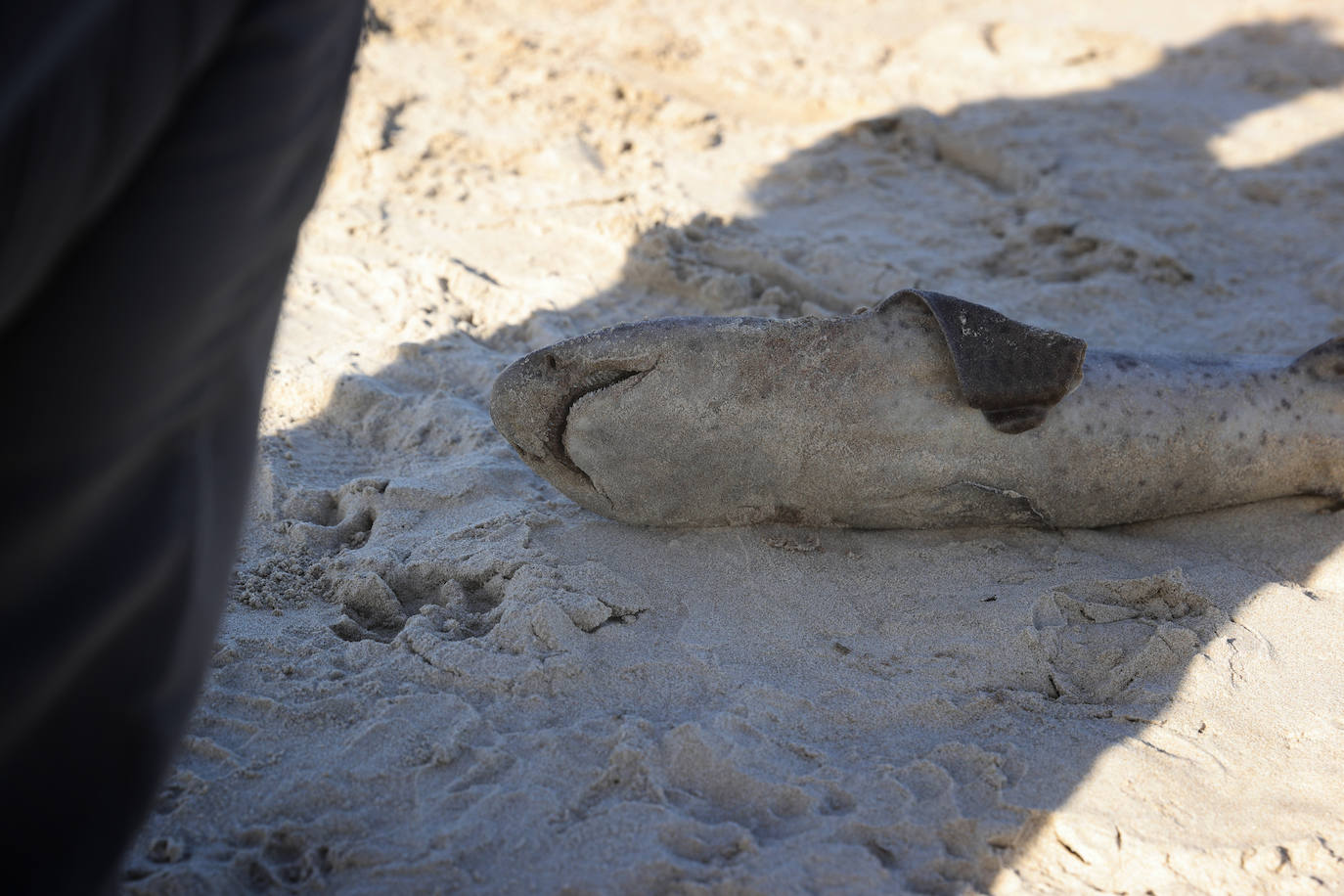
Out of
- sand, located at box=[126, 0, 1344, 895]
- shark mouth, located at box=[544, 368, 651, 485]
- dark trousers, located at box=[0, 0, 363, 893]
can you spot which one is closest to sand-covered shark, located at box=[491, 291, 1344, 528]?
shark mouth, located at box=[544, 368, 651, 485]

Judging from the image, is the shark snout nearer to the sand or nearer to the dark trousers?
the sand

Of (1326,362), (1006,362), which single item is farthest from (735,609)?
(1326,362)

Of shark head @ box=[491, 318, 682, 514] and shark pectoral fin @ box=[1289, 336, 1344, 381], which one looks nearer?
shark head @ box=[491, 318, 682, 514]

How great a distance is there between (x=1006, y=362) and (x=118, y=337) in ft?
5.37

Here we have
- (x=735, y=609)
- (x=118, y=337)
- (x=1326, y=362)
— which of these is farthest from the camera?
(x=1326, y=362)

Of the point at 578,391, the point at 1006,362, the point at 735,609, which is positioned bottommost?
the point at 735,609

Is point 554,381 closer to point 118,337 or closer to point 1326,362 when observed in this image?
point 118,337

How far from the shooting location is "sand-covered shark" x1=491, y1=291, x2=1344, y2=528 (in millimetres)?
2082

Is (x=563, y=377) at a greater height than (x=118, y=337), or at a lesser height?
lesser

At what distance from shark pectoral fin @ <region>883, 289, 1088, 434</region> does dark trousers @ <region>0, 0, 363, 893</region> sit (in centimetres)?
137

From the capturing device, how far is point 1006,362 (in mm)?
2068

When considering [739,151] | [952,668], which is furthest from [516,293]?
[952,668]

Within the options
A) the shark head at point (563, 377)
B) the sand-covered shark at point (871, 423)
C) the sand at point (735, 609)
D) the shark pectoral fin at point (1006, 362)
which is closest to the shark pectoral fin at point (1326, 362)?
the sand-covered shark at point (871, 423)

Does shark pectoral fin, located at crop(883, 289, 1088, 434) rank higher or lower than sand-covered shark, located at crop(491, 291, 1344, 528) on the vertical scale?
higher
